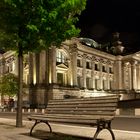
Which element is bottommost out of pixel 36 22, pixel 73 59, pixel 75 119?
pixel 75 119

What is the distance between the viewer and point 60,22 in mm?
16125

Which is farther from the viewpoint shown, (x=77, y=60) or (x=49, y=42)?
(x=77, y=60)

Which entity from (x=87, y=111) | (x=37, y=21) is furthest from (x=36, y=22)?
(x=87, y=111)

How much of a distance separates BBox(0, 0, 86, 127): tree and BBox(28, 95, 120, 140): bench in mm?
4827

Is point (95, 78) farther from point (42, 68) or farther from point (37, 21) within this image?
point (37, 21)

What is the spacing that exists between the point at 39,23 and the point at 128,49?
11380 cm

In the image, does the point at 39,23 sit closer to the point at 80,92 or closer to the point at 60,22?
the point at 60,22

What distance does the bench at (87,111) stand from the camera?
27.9 feet

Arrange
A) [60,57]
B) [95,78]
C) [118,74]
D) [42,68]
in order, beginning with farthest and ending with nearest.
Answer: [118,74]
[95,78]
[60,57]
[42,68]

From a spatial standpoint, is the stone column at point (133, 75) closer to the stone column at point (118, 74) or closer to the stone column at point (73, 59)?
the stone column at point (118, 74)

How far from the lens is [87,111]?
992 cm

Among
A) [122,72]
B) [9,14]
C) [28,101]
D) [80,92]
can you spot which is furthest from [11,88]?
[9,14]

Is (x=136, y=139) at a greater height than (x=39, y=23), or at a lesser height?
lesser

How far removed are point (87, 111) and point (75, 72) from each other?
7321cm
